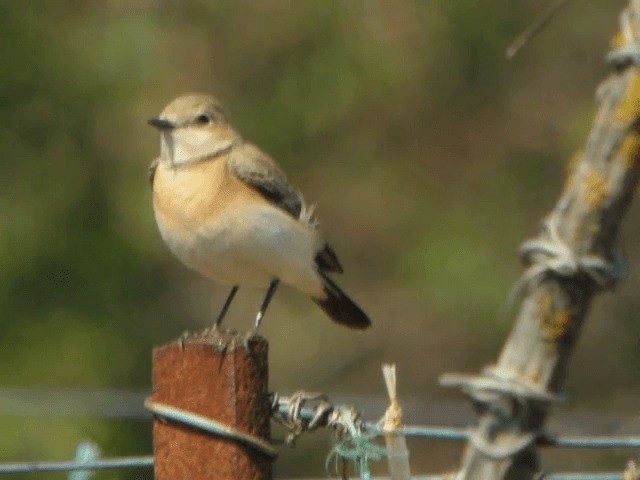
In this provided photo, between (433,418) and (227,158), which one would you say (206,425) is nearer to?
(227,158)

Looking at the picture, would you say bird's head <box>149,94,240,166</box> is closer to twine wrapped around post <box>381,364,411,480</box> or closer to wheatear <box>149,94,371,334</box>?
wheatear <box>149,94,371,334</box>

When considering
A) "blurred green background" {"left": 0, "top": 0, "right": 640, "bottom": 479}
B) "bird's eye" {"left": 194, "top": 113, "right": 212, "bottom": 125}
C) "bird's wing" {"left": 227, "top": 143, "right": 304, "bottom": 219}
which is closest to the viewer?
"bird's wing" {"left": 227, "top": 143, "right": 304, "bottom": 219}

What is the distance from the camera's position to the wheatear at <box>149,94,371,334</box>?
4684 millimetres

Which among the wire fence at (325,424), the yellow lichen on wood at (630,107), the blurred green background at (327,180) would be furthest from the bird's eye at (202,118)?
the blurred green background at (327,180)

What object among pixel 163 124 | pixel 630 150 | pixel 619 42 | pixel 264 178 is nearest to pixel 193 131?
pixel 163 124

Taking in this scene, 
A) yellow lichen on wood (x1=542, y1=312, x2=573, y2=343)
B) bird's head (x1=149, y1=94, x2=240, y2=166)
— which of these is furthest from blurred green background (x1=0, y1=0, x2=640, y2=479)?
yellow lichen on wood (x1=542, y1=312, x2=573, y2=343)

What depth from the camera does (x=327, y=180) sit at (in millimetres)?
10359

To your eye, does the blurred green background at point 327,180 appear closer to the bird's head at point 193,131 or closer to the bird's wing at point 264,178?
the bird's head at point 193,131

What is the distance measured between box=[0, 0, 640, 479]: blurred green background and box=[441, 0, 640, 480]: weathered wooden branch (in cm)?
515

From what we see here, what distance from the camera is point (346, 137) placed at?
34.1ft

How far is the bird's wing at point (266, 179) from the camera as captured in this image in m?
4.90

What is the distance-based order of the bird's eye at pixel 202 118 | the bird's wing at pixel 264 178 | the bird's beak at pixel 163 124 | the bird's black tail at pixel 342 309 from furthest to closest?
the bird's black tail at pixel 342 309, the bird's eye at pixel 202 118, the bird's beak at pixel 163 124, the bird's wing at pixel 264 178

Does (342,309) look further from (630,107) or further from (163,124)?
(630,107)

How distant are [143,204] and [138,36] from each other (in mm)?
1205
